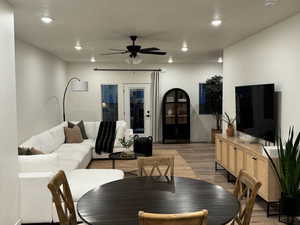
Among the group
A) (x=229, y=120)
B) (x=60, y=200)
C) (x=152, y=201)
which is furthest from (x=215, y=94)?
(x=60, y=200)

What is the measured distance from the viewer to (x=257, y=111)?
432cm

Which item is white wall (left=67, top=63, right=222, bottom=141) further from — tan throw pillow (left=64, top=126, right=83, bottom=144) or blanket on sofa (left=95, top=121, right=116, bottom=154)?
tan throw pillow (left=64, top=126, right=83, bottom=144)

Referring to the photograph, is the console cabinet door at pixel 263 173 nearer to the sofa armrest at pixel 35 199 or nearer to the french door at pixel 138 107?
the sofa armrest at pixel 35 199

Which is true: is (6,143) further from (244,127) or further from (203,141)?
(203,141)

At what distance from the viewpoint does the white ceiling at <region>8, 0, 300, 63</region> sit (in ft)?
10.2

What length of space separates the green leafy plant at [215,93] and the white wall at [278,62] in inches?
108

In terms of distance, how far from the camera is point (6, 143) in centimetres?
292

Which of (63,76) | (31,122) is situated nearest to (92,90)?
(63,76)

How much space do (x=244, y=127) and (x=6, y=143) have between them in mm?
3621

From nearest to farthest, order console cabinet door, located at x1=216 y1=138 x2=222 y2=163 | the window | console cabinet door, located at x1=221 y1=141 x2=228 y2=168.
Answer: console cabinet door, located at x1=221 y1=141 x2=228 y2=168, console cabinet door, located at x1=216 y1=138 x2=222 y2=163, the window

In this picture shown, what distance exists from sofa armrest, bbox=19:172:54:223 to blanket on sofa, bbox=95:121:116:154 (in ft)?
10.5

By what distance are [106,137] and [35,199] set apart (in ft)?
12.0

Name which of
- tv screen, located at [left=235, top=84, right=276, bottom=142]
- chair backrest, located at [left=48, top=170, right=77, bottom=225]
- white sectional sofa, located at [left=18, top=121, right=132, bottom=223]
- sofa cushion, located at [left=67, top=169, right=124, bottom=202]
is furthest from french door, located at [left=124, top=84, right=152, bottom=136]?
chair backrest, located at [left=48, top=170, right=77, bottom=225]

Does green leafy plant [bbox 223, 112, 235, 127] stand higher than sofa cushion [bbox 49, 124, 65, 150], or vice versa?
green leafy plant [bbox 223, 112, 235, 127]
